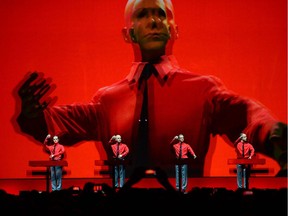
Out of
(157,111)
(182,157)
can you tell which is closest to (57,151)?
(157,111)

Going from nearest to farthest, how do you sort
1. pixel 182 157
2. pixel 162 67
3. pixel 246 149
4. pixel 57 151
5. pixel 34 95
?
1. pixel 182 157
2. pixel 246 149
3. pixel 57 151
4. pixel 162 67
5. pixel 34 95

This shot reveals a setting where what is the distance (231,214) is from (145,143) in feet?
32.2

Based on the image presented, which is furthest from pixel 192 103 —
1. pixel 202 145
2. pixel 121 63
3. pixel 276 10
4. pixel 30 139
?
pixel 30 139

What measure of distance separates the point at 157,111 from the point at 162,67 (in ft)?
3.48

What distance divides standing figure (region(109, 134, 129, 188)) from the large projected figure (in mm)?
744

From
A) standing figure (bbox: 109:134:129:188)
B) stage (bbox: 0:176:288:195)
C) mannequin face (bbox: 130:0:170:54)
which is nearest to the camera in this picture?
standing figure (bbox: 109:134:129:188)

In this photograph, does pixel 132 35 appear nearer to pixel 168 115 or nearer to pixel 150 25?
pixel 150 25

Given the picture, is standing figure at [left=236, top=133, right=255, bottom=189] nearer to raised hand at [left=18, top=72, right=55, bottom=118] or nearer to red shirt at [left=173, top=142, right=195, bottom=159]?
red shirt at [left=173, top=142, right=195, bottom=159]

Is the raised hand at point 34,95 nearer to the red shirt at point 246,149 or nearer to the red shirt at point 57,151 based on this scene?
the red shirt at point 57,151

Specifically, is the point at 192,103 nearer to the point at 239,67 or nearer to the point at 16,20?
the point at 239,67

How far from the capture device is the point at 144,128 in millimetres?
13719

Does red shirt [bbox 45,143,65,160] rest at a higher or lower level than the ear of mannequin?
lower

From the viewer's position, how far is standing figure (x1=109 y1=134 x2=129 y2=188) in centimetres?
1230

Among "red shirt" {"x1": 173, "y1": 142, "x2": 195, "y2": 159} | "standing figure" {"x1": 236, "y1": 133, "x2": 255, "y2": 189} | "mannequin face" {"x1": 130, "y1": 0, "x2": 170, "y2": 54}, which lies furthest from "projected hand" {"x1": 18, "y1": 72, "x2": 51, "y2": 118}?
"standing figure" {"x1": 236, "y1": 133, "x2": 255, "y2": 189}
